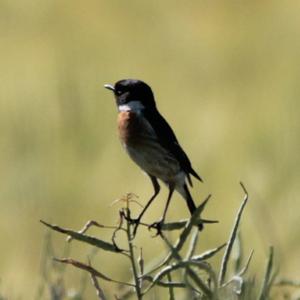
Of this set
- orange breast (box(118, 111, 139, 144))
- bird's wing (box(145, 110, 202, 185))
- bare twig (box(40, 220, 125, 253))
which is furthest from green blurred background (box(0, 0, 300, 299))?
bare twig (box(40, 220, 125, 253))

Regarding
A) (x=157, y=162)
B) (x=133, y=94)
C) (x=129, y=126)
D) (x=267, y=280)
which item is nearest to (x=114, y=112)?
(x=129, y=126)

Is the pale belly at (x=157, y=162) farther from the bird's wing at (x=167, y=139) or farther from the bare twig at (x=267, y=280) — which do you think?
the bare twig at (x=267, y=280)

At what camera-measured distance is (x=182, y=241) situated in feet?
7.80

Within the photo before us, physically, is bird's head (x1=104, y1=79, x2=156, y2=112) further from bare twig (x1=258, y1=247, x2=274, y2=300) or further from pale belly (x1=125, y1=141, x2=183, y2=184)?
bare twig (x1=258, y1=247, x2=274, y2=300)

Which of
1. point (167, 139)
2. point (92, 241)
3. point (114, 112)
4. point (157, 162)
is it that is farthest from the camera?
point (114, 112)

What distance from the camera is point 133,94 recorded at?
4.45 meters

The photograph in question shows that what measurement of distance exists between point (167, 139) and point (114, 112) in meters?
4.58

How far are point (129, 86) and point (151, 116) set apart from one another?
0.52 ft

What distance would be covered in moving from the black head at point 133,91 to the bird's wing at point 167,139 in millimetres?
58

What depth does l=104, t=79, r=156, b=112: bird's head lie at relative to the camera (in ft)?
14.5

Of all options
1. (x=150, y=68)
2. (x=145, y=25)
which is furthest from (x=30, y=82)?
(x=145, y=25)

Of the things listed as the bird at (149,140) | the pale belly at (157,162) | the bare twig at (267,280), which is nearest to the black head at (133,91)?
Result: the bird at (149,140)

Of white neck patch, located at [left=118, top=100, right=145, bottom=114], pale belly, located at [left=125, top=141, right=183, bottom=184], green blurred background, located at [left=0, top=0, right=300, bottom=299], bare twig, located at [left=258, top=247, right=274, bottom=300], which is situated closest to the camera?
bare twig, located at [left=258, top=247, right=274, bottom=300]

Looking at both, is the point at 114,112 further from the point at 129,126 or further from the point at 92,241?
the point at 92,241
